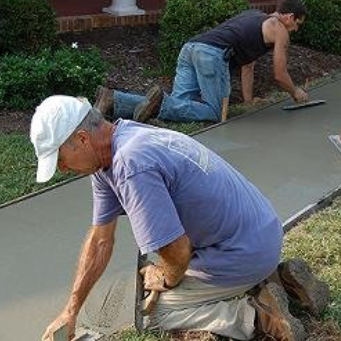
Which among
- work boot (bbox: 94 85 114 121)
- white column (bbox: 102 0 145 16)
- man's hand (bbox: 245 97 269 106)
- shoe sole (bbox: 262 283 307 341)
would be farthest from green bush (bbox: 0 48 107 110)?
shoe sole (bbox: 262 283 307 341)

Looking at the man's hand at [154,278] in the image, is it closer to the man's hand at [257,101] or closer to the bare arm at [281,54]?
the bare arm at [281,54]

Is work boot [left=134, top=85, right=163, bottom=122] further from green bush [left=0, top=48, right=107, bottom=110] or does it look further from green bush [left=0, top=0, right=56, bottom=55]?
green bush [left=0, top=0, right=56, bottom=55]

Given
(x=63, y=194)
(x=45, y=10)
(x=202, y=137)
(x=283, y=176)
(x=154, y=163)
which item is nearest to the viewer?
(x=154, y=163)

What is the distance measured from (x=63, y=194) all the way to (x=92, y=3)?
556 centimetres

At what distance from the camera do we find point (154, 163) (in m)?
3.21

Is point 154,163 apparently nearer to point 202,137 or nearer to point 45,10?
point 202,137

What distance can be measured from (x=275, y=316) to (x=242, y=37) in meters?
4.31

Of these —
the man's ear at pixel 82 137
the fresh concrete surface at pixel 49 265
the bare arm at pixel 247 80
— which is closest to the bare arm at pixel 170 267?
the fresh concrete surface at pixel 49 265

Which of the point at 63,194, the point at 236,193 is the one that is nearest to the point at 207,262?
the point at 236,193

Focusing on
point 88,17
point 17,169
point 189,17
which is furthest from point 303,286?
point 88,17

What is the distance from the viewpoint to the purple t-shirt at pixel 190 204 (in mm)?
3195

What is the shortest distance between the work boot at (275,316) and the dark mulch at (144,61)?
16.1ft

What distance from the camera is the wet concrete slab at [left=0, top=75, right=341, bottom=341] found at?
4223 mm

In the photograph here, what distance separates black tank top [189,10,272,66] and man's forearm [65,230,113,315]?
428 centimetres
